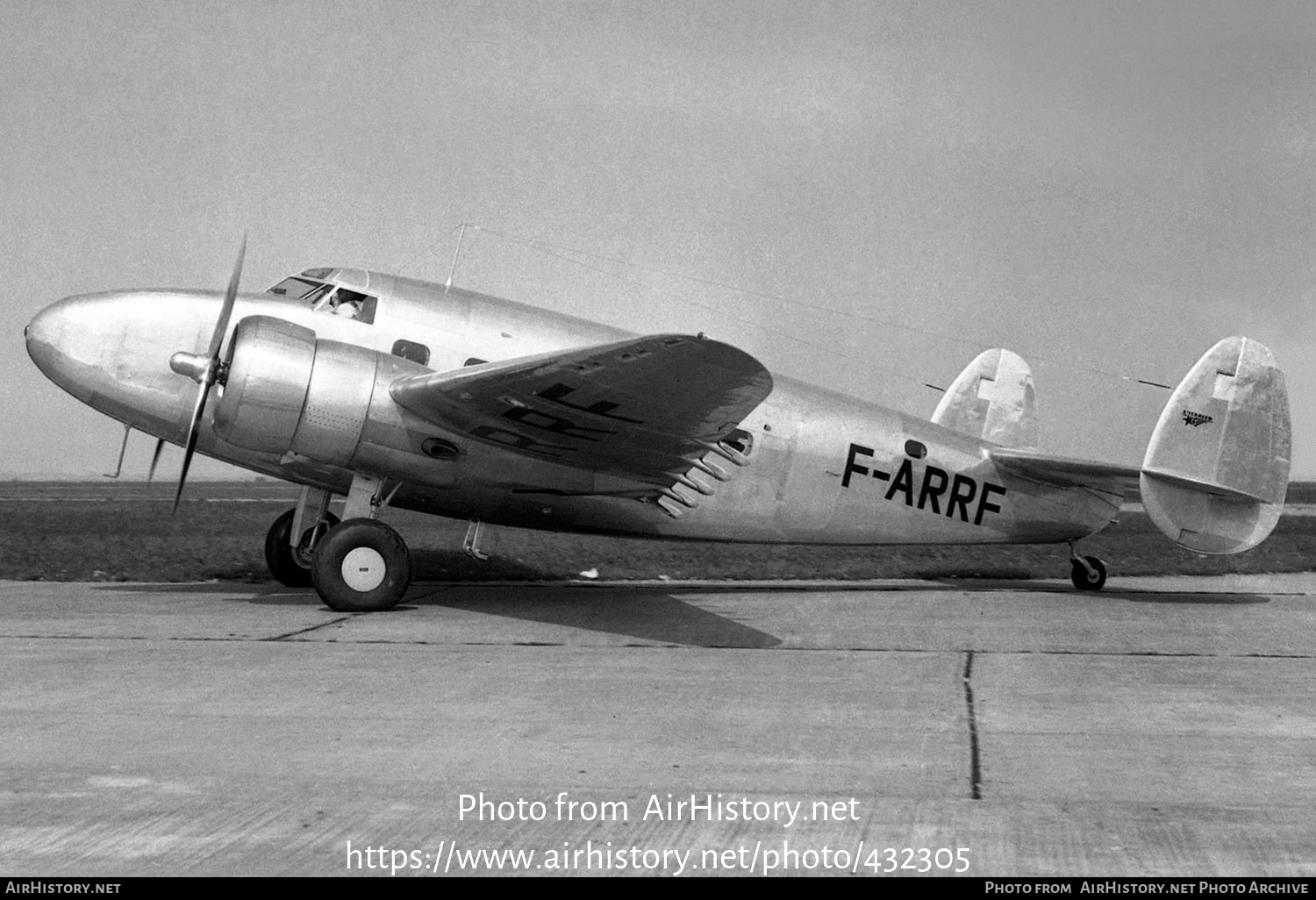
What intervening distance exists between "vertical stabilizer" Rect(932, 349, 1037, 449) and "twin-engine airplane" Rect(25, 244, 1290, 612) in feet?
0.10

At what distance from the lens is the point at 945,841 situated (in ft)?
14.6

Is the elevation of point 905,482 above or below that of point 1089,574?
above

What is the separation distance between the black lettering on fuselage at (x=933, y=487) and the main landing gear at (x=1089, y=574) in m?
1.97

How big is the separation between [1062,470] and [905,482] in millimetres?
2028

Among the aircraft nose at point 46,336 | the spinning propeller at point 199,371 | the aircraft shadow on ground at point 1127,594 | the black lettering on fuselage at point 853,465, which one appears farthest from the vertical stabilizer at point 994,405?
the aircraft nose at point 46,336

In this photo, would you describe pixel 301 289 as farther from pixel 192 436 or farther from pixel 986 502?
pixel 986 502

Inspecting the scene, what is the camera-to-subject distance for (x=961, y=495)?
1400 cm

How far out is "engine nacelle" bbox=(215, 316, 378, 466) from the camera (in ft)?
34.9

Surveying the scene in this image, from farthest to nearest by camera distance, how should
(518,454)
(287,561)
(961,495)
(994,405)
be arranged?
1. (994,405)
2. (961,495)
3. (287,561)
4. (518,454)

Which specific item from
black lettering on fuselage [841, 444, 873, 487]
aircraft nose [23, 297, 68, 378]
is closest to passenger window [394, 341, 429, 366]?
aircraft nose [23, 297, 68, 378]

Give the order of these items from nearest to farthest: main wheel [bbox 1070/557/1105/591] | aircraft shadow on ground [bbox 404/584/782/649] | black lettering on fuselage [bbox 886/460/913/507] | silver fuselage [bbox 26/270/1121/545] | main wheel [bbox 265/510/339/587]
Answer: aircraft shadow on ground [bbox 404/584/782/649] → silver fuselage [bbox 26/270/1121/545] → main wheel [bbox 265/510/339/587] → black lettering on fuselage [bbox 886/460/913/507] → main wheel [bbox 1070/557/1105/591]

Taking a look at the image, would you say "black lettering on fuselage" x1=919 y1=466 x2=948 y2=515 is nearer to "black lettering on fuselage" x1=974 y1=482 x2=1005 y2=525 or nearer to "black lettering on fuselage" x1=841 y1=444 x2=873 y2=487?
"black lettering on fuselage" x1=974 y1=482 x2=1005 y2=525

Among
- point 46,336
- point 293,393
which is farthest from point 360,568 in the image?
point 46,336

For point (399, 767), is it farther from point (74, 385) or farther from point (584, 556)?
point (584, 556)
